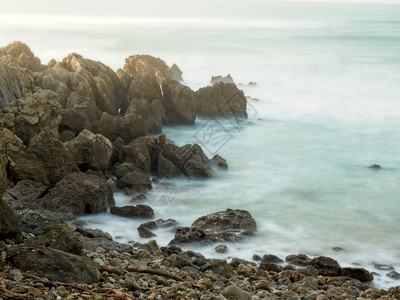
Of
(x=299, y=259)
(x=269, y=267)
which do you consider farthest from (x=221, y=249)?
(x=269, y=267)

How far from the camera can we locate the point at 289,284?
970 centimetres

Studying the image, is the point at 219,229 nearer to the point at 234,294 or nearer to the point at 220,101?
the point at 234,294

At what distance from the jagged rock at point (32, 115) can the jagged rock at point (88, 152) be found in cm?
65

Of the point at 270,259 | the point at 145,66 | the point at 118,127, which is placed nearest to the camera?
the point at 270,259

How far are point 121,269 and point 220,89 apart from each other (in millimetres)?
17758

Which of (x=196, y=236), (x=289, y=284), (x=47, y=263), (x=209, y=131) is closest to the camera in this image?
(x=47, y=263)

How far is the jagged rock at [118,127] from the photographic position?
1801cm

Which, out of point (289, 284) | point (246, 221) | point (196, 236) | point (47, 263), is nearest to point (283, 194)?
point (246, 221)

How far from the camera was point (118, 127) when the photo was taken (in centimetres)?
1803

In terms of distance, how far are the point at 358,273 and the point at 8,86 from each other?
1046cm

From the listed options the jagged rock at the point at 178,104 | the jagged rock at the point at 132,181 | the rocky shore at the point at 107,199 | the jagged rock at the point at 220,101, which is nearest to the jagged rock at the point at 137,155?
the rocky shore at the point at 107,199

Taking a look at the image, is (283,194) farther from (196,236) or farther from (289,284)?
(289,284)

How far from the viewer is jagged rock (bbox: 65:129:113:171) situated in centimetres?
1538

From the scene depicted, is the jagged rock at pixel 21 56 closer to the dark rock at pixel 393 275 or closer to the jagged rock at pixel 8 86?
the jagged rock at pixel 8 86
